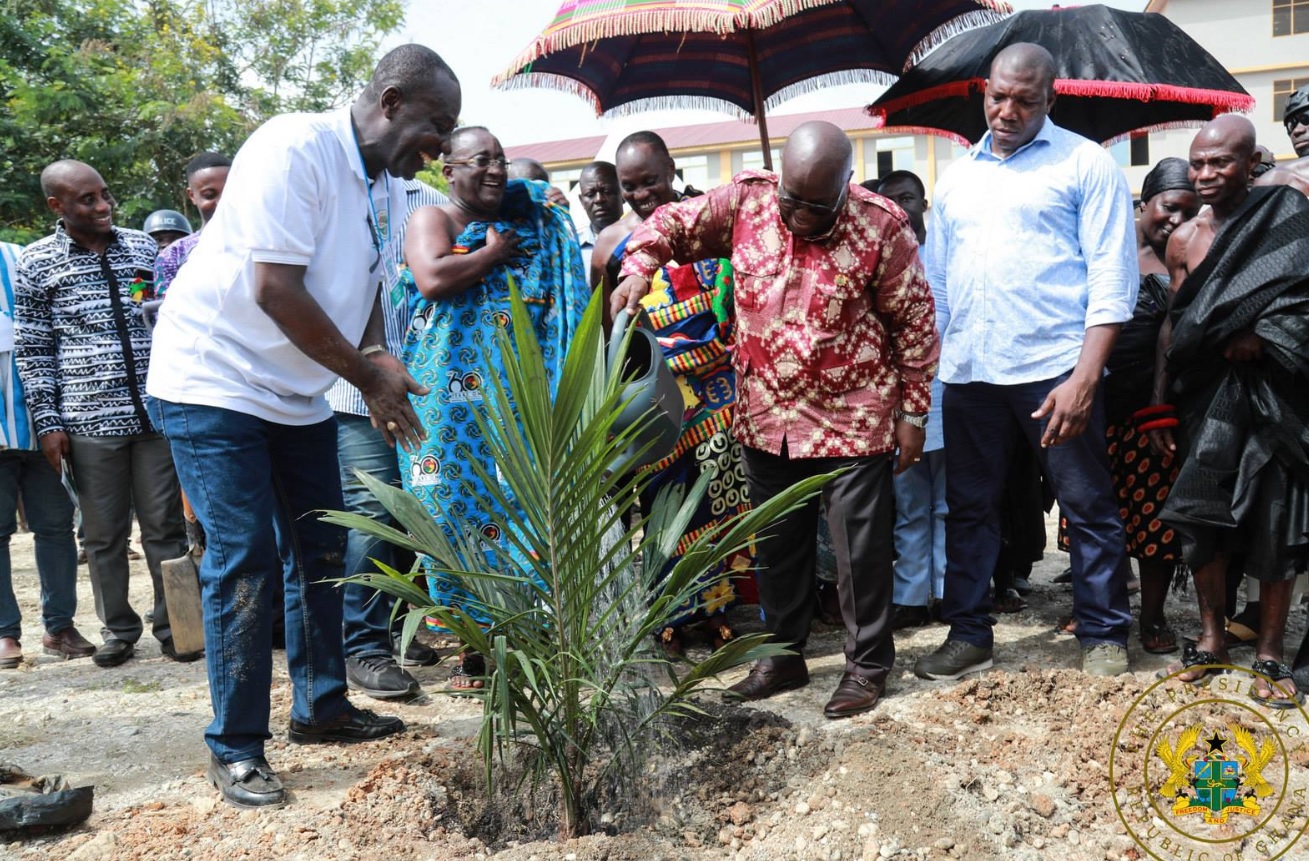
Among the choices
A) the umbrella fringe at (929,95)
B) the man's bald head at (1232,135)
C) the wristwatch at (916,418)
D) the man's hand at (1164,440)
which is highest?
the umbrella fringe at (929,95)

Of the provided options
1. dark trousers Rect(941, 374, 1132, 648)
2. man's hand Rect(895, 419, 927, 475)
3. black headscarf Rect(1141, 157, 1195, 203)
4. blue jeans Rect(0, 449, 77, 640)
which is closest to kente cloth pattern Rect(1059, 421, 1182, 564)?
dark trousers Rect(941, 374, 1132, 648)

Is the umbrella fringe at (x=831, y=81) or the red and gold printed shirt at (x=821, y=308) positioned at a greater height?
the umbrella fringe at (x=831, y=81)

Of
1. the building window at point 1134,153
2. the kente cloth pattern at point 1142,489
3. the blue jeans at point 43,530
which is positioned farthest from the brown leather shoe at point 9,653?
the building window at point 1134,153

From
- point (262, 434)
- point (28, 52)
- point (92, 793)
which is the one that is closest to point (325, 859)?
point (92, 793)

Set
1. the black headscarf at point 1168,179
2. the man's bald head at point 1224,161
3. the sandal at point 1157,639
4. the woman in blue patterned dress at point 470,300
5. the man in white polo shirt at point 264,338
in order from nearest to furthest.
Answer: the man in white polo shirt at point 264,338 → the man's bald head at point 1224,161 → the woman in blue patterned dress at point 470,300 → the sandal at point 1157,639 → the black headscarf at point 1168,179

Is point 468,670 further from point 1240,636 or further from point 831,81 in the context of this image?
point 831,81


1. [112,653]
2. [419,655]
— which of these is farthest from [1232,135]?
[112,653]

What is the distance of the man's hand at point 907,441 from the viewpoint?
10.9 feet

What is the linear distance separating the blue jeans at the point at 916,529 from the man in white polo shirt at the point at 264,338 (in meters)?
2.24

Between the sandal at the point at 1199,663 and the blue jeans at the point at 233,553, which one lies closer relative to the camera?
the blue jeans at the point at 233,553

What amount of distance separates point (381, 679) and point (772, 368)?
1.72 meters

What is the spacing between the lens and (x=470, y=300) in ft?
11.6

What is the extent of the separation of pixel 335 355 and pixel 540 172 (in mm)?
2968

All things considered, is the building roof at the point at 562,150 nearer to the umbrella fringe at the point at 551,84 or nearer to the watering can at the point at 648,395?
the umbrella fringe at the point at 551,84
